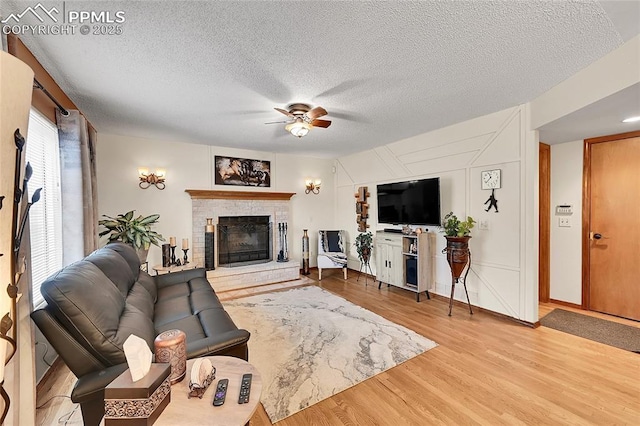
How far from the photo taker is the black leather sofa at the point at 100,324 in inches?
50.2

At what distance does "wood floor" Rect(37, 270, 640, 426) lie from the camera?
178 cm

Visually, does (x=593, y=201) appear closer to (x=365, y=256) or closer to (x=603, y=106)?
(x=603, y=106)

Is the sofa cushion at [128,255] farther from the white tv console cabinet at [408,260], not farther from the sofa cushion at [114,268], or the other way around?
the white tv console cabinet at [408,260]

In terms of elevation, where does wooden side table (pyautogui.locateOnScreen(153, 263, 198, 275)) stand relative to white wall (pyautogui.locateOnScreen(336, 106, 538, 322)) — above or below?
below

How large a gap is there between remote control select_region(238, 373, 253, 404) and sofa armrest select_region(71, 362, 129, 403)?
64 centimetres

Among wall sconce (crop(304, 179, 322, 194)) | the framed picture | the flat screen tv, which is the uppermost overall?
the framed picture

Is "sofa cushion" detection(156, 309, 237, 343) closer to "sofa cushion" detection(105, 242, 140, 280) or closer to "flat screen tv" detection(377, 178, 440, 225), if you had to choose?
"sofa cushion" detection(105, 242, 140, 280)

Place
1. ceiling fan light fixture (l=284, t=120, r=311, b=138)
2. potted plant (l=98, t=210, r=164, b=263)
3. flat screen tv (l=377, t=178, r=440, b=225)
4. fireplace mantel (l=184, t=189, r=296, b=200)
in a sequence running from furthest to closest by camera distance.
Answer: fireplace mantel (l=184, t=189, r=296, b=200), flat screen tv (l=377, t=178, r=440, b=225), potted plant (l=98, t=210, r=164, b=263), ceiling fan light fixture (l=284, t=120, r=311, b=138)

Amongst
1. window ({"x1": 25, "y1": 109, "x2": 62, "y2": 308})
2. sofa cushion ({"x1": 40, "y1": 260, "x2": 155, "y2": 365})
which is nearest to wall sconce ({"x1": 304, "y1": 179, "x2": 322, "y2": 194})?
window ({"x1": 25, "y1": 109, "x2": 62, "y2": 308})

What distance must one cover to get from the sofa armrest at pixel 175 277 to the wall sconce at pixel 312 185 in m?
3.02

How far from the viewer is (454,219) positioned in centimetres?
346

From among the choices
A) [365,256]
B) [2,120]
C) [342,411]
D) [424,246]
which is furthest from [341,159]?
[2,120]

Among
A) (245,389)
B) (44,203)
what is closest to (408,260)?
(245,389)

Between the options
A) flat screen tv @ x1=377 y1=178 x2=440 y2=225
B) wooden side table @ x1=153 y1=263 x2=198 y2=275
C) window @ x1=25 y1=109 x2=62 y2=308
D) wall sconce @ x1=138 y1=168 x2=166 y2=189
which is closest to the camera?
window @ x1=25 y1=109 x2=62 y2=308
